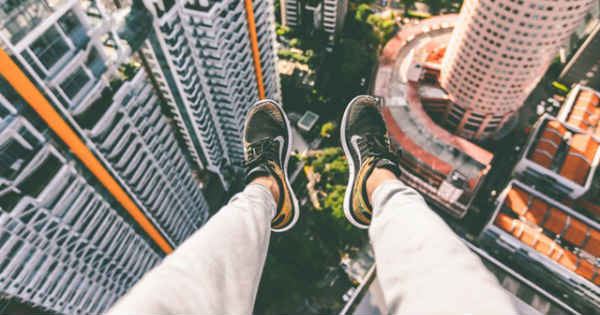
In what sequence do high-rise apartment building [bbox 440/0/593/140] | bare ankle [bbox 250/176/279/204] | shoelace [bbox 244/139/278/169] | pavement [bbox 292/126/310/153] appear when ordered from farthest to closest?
pavement [bbox 292/126/310/153], high-rise apartment building [bbox 440/0/593/140], shoelace [bbox 244/139/278/169], bare ankle [bbox 250/176/279/204]

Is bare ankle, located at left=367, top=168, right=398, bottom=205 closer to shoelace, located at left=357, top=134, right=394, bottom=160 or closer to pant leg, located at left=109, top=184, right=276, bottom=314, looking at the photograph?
shoelace, located at left=357, top=134, right=394, bottom=160

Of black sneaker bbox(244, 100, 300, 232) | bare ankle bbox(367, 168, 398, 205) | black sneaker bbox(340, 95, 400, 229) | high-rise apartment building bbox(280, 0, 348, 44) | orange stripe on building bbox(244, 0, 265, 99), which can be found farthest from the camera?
high-rise apartment building bbox(280, 0, 348, 44)

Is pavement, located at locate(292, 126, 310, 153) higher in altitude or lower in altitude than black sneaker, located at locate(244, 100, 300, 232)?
lower

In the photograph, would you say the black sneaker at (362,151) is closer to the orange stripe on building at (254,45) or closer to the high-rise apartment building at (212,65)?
the high-rise apartment building at (212,65)

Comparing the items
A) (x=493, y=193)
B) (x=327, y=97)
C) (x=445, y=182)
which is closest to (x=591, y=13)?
(x=493, y=193)

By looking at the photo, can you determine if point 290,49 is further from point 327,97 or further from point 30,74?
point 30,74

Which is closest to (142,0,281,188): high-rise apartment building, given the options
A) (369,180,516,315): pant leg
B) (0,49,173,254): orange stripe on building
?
(0,49,173,254): orange stripe on building

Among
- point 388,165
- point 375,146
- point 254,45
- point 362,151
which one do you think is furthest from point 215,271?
point 254,45

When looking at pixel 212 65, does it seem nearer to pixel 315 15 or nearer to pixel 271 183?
pixel 271 183
